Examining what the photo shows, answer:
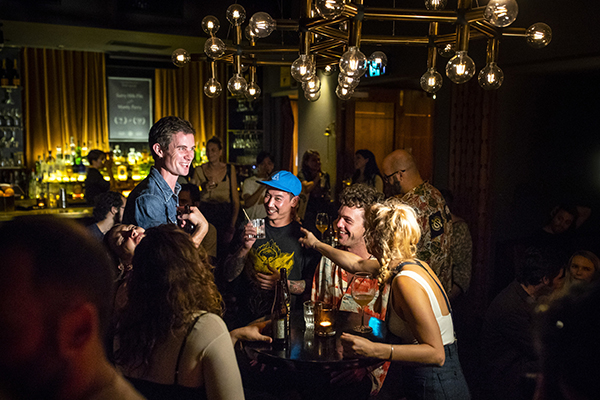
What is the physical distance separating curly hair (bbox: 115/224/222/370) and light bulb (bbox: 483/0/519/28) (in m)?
1.27

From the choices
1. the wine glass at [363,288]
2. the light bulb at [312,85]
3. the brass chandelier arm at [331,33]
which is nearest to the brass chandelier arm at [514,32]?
the brass chandelier arm at [331,33]

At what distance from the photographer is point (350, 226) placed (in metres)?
2.70

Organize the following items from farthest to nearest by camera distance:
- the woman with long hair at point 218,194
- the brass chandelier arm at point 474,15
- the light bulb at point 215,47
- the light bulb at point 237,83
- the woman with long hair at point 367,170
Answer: the woman with long hair at point 367,170 < the woman with long hair at point 218,194 < the light bulb at point 237,83 < the light bulb at point 215,47 < the brass chandelier arm at point 474,15

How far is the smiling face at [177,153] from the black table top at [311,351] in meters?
0.86

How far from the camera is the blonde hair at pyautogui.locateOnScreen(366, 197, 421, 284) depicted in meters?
1.99

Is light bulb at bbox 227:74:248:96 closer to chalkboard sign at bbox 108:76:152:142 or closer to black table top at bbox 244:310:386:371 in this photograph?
black table top at bbox 244:310:386:371

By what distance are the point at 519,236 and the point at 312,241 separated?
3227 mm

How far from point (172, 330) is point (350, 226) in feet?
5.05

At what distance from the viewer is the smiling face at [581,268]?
252 centimetres

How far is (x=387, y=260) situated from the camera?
1.99 m

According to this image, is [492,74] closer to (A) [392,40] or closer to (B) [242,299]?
(A) [392,40]

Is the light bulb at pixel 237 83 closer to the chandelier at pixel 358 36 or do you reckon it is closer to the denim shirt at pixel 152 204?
the chandelier at pixel 358 36

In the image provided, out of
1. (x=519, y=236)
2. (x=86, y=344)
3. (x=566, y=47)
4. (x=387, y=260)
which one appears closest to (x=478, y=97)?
(x=566, y=47)

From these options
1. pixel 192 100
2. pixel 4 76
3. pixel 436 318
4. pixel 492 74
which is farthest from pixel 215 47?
pixel 192 100
